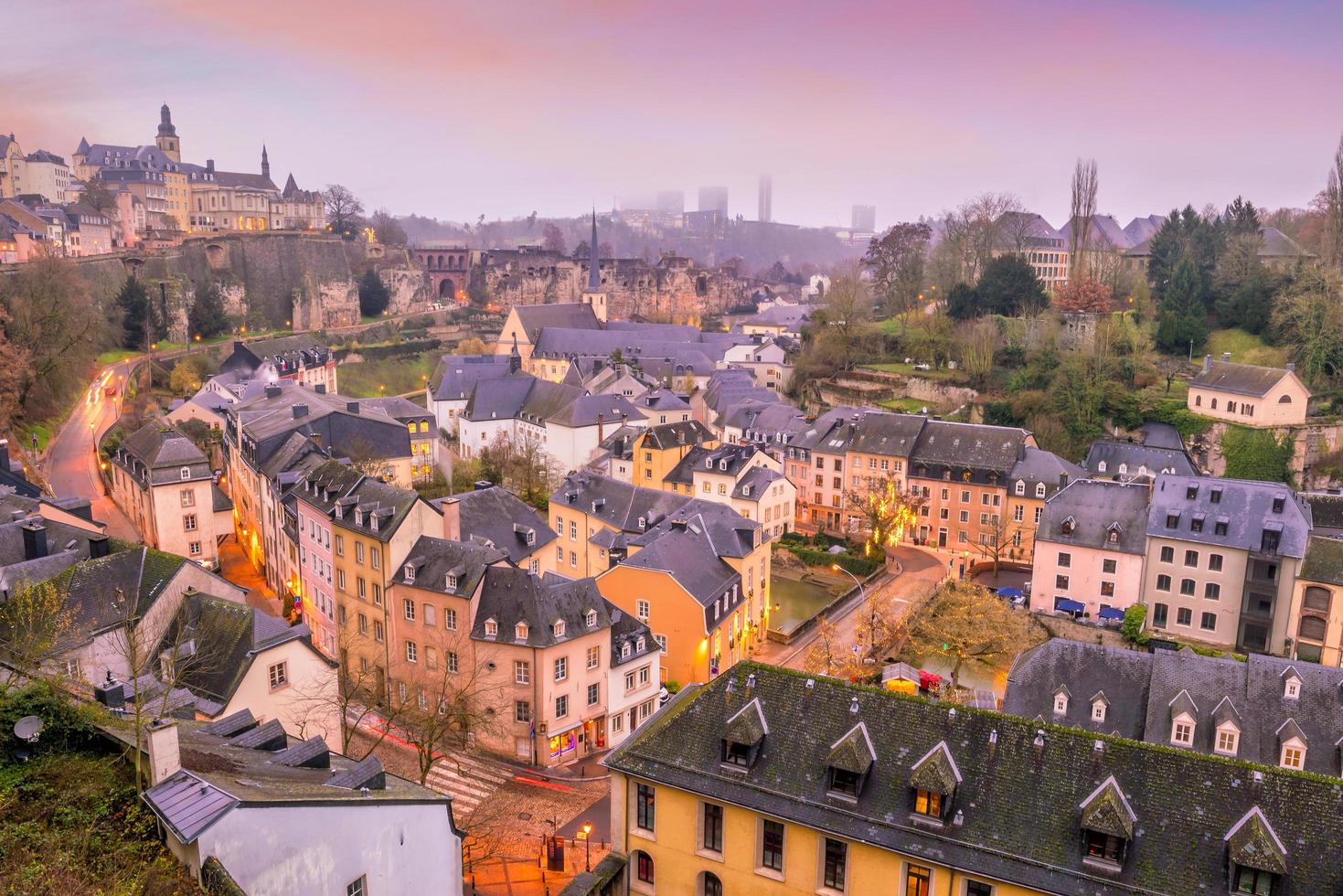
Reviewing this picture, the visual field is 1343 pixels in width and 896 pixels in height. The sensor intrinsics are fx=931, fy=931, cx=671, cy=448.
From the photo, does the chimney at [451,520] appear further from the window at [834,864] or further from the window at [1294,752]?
the window at [1294,752]

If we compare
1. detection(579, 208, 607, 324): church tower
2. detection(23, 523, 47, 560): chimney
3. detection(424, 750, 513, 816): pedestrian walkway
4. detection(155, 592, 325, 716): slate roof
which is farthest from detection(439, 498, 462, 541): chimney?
detection(579, 208, 607, 324): church tower

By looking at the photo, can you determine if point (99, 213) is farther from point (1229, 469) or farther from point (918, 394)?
point (1229, 469)

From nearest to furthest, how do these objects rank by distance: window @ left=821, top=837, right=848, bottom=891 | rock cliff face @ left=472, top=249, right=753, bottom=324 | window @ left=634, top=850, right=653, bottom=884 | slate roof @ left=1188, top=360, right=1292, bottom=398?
window @ left=821, top=837, right=848, bottom=891
window @ left=634, top=850, right=653, bottom=884
slate roof @ left=1188, top=360, right=1292, bottom=398
rock cliff face @ left=472, top=249, right=753, bottom=324

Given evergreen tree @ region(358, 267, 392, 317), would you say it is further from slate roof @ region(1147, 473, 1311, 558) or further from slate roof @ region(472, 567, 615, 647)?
slate roof @ region(1147, 473, 1311, 558)

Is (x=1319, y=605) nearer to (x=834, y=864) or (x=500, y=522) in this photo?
(x=834, y=864)

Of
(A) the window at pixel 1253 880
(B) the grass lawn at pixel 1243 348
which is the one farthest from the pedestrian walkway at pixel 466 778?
(B) the grass lawn at pixel 1243 348
